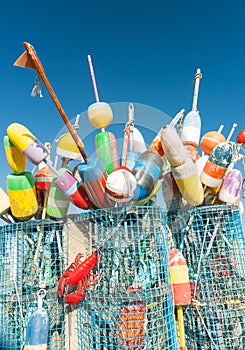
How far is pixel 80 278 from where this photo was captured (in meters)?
2.00

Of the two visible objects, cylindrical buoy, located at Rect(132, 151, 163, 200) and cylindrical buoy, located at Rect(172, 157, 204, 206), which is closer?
cylindrical buoy, located at Rect(132, 151, 163, 200)

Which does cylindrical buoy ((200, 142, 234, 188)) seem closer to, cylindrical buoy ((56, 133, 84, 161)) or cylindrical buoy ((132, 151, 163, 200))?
cylindrical buoy ((132, 151, 163, 200))

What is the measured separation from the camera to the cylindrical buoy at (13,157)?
7.34 feet

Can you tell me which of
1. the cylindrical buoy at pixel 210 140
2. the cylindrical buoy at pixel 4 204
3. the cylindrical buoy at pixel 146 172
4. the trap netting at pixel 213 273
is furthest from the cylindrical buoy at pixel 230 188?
the cylindrical buoy at pixel 4 204

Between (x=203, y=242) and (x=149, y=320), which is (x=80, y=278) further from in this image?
(x=203, y=242)

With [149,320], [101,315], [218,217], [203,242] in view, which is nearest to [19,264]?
[101,315]

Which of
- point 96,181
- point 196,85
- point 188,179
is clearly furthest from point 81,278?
point 196,85

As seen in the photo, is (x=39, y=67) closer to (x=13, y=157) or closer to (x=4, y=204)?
(x=13, y=157)

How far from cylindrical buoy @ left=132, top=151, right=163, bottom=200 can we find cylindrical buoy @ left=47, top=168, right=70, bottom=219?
580 millimetres

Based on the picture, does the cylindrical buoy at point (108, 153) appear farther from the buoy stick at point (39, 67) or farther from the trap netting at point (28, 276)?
the trap netting at point (28, 276)

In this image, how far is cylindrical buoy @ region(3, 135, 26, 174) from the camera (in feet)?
7.34

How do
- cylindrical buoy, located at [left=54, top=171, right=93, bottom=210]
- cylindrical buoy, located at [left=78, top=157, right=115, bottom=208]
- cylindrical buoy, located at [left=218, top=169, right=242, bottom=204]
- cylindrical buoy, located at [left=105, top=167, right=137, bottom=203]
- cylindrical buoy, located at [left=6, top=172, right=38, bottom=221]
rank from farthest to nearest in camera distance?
cylindrical buoy, located at [left=218, top=169, right=242, bottom=204] → cylindrical buoy, located at [left=6, top=172, right=38, bottom=221] → cylindrical buoy, located at [left=54, top=171, right=93, bottom=210] → cylindrical buoy, located at [left=78, top=157, right=115, bottom=208] → cylindrical buoy, located at [left=105, top=167, right=137, bottom=203]

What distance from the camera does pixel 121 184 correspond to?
67.1 inches

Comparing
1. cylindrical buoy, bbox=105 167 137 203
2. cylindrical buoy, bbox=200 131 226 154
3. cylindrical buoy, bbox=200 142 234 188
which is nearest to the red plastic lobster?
cylindrical buoy, bbox=105 167 137 203
